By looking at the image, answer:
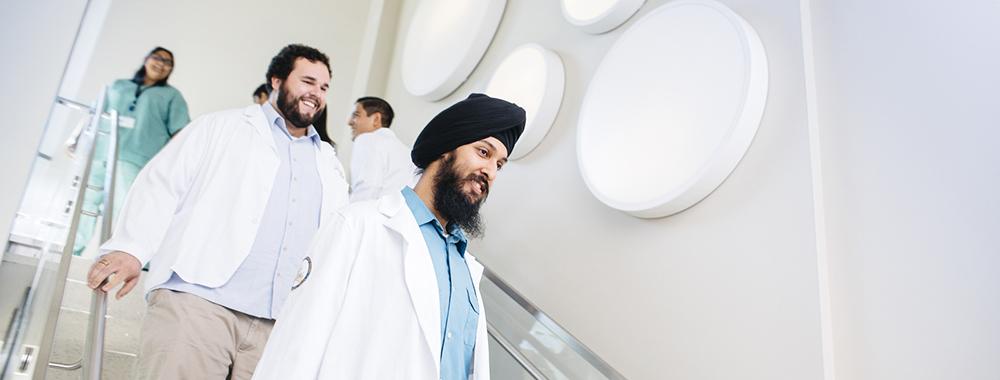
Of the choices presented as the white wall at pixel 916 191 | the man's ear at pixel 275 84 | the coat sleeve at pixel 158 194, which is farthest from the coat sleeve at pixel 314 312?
the white wall at pixel 916 191

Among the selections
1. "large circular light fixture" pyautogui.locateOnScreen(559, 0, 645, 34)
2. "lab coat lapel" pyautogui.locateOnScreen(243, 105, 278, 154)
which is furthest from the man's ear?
"large circular light fixture" pyautogui.locateOnScreen(559, 0, 645, 34)

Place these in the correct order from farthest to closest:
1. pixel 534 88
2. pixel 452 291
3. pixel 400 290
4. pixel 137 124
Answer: pixel 137 124 → pixel 534 88 → pixel 452 291 → pixel 400 290

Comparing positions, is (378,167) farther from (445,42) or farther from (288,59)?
(445,42)

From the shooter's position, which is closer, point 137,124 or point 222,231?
point 222,231

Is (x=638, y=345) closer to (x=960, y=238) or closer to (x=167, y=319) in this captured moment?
(x=960, y=238)

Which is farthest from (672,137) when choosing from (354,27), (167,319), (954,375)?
(354,27)

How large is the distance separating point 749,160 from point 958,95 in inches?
25.5

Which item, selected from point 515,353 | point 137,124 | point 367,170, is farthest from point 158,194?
point 137,124

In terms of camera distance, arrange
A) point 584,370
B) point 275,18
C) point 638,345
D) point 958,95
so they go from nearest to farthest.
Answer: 1. point 958,95
2. point 584,370
3. point 638,345
4. point 275,18

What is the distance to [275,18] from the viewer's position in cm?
697

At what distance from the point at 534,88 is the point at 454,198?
1905 mm

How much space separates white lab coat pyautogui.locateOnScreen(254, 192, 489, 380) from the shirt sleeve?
3.38 m

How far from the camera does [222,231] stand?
2.01m

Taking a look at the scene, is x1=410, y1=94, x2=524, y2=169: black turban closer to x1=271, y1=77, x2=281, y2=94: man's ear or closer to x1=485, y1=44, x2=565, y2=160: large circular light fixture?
x1=271, y1=77, x2=281, y2=94: man's ear
